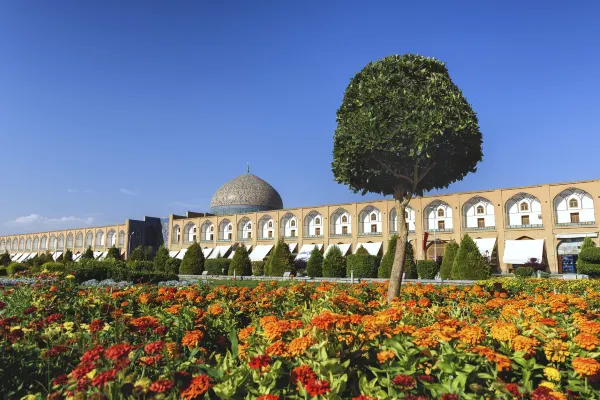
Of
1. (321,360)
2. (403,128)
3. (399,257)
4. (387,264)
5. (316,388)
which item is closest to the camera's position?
(316,388)

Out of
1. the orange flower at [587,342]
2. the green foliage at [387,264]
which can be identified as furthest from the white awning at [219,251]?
the orange flower at [587,342]

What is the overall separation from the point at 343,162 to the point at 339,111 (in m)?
1.14

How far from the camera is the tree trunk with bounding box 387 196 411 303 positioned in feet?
27.4

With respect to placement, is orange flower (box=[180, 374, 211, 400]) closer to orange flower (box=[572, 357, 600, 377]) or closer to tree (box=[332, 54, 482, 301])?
orange flower (box=[572, 357, 600, 377])

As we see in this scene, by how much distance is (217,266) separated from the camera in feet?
108

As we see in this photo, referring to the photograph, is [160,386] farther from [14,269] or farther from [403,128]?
[14,269]

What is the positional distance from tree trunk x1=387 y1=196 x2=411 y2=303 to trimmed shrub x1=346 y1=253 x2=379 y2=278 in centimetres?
1843

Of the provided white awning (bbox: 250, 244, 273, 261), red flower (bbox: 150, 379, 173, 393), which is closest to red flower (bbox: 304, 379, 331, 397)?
red flower (bbox: 150, 379, 173, 393)

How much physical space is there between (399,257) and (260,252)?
36716 mm

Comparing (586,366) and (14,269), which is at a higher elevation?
(586,366)

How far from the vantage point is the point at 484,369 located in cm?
322

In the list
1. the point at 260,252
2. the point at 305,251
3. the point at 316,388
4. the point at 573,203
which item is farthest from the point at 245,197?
the point at 316,388

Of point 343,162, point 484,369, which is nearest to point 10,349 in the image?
point 484,369

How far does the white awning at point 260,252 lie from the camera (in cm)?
4437
